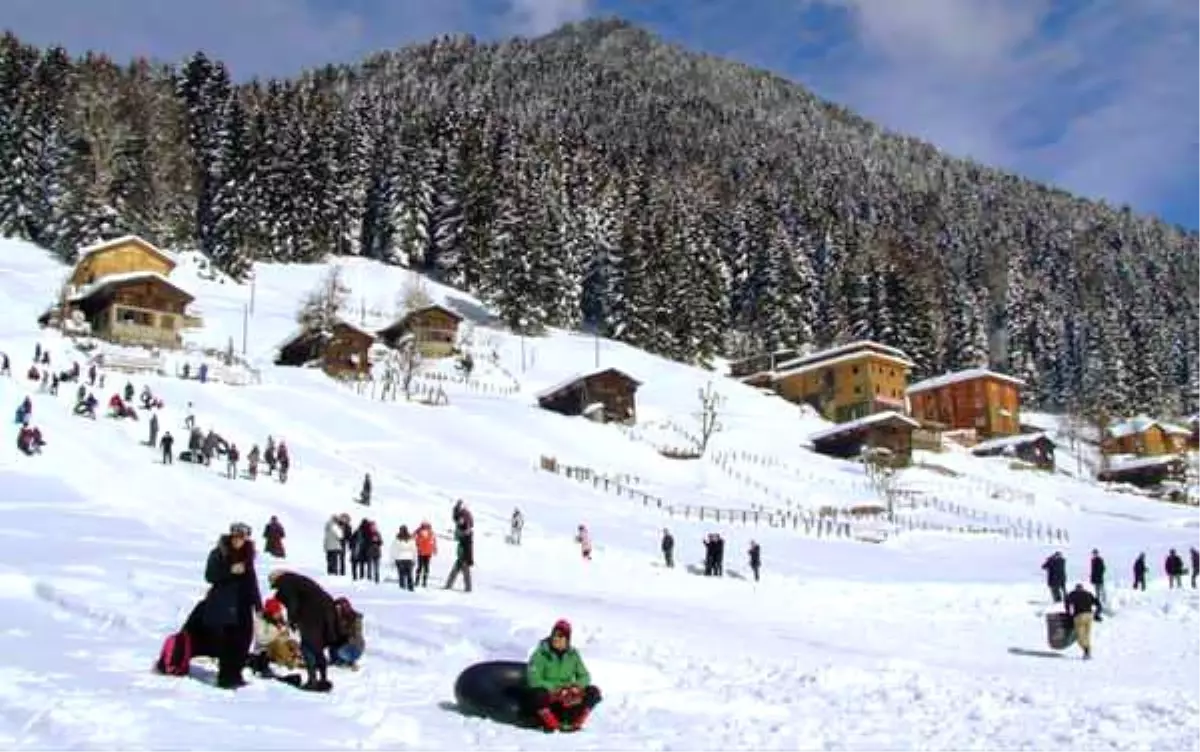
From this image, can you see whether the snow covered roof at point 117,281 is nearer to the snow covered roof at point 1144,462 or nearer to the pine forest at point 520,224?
the pine forest at point 520,224

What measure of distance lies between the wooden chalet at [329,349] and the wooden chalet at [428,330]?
6744 mm

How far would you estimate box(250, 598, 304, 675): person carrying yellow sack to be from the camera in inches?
432

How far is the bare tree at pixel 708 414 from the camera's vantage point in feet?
205

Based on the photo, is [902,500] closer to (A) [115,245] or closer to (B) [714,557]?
(B) [714,557]

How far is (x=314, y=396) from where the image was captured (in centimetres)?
5134

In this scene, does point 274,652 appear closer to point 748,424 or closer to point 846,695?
point 846,695

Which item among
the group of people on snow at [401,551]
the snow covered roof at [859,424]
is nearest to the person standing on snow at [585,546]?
the group of people on snow at [401,551]

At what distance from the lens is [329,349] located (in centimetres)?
6612

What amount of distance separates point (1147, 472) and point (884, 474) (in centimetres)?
3760

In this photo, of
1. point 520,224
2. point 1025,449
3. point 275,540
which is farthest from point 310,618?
point 520,224

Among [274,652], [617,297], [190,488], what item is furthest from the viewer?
[617,297]

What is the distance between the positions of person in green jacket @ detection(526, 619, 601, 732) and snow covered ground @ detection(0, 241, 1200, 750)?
258mm

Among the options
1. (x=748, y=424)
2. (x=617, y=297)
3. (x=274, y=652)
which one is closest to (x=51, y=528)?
(x=274, y=652)

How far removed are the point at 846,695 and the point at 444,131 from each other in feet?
333
